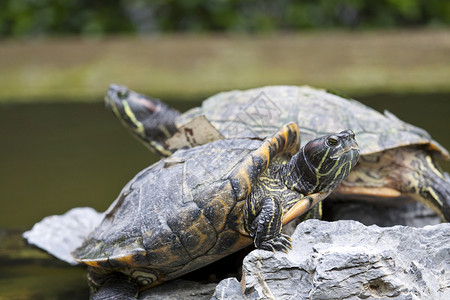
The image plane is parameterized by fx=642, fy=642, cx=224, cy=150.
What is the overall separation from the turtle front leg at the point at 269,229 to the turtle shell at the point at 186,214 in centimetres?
5

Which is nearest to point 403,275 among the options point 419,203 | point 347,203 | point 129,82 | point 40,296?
point 347,203

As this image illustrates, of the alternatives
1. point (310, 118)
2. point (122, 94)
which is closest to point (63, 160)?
point (122, 94)

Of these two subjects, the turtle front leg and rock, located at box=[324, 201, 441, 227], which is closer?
the turtle front leg

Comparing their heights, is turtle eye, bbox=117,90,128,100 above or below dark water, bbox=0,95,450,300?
above

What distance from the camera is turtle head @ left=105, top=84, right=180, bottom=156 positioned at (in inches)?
88.3

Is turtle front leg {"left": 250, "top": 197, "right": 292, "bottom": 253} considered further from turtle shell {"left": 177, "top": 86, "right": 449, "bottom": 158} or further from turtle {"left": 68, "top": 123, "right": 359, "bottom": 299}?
turtle shell {"left": 177, "top": 86, "right": 449, "bottom": 158}

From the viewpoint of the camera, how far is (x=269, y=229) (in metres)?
1.43

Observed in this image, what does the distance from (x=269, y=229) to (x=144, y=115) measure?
102cm

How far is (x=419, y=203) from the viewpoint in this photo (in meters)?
2.10

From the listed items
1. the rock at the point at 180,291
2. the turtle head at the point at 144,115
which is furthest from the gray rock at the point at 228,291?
the turtle head at the point at 144,115

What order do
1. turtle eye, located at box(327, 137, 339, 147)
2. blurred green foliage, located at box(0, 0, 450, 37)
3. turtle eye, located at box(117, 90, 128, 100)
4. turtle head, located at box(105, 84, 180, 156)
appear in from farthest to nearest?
blurred green foliage, located at box(0, 0, 450, 37), turtle eye, located at box(117, 90, 128, 100), turtle head, located at box(105, 84, 180, 156), turtle eye, located at box(327, 137, 339, 147)

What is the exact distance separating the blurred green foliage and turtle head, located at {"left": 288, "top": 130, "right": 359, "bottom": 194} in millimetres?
3917

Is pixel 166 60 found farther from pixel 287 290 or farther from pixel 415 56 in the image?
pixel 287 290

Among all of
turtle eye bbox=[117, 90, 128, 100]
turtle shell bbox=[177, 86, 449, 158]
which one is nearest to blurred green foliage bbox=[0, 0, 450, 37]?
turtle eye bbox=[117, 90, 128, 100]
